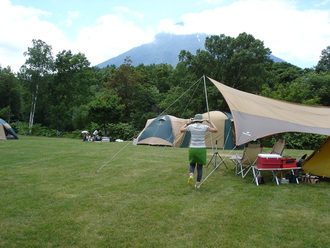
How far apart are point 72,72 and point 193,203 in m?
26.7

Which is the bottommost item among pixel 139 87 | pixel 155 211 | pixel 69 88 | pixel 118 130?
pixel 118 130

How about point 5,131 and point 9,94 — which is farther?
point 9,94

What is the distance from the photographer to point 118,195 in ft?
14.6

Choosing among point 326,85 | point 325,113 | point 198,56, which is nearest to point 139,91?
point 198,56

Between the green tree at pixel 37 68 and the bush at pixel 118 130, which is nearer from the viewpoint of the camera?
the bush at pixel 118 130

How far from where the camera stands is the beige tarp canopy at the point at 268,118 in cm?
532

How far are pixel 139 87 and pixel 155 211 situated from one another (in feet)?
68.0

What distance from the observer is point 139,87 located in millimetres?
23812

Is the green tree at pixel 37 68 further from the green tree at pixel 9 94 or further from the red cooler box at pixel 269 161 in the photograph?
the red cooler box at pixel 269 161

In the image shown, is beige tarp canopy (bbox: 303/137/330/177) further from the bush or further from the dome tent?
the dome tent

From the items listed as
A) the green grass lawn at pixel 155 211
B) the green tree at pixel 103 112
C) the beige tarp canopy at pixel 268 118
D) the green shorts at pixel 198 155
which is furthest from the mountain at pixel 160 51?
the green shorts at pixel 198 155

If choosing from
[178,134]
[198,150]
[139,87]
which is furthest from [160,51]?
[198,150]

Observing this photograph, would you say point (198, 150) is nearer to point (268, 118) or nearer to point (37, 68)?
point (268, 118)

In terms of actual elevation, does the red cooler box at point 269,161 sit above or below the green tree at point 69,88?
below
